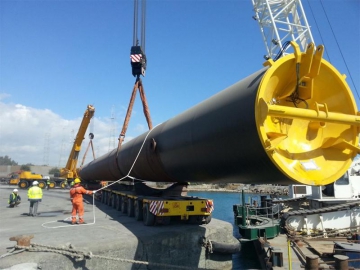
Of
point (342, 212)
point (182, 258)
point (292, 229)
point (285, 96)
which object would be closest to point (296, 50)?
point (285, 96)

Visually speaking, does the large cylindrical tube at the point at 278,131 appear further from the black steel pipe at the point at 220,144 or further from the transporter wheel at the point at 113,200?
the transporter wheel at the point at 113,200

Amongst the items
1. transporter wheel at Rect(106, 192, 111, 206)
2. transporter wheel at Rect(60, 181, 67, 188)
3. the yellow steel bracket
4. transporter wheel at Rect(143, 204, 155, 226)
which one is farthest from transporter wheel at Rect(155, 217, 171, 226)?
transporter wheel at Rect(60, 181, 67, 188)

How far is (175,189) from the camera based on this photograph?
29.4 ft

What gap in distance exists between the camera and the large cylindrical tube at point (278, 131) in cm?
359

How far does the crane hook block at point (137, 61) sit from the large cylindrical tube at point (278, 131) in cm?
643

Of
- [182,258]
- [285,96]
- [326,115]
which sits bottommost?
[182,258]

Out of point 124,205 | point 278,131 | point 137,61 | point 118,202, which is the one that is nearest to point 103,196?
point 118,202

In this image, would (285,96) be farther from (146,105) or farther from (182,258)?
(146,105)

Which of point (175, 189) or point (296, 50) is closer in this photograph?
point (296, 50)

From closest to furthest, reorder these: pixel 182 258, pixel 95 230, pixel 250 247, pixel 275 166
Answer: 1. pixel 275 166
2. pixel 182 258
3. pixel 95 230
4. pixel 250 247

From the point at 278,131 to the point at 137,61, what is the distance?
7.97m

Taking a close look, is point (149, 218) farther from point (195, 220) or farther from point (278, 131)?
point (278, 131)

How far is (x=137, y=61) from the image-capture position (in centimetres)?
1085

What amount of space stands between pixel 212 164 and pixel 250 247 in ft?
37.0
